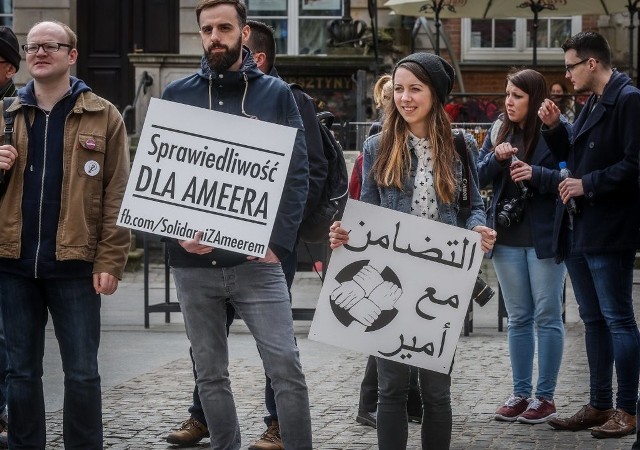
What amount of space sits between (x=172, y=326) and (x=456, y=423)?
193 inches

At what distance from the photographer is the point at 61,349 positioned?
646 cm

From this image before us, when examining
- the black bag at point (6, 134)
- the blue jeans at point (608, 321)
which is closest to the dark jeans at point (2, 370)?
the black bag at point (6, 134)

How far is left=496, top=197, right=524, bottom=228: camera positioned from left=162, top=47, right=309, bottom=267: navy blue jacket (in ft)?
7.42

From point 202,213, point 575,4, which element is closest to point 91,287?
point 202,213

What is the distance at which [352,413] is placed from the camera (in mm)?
8375

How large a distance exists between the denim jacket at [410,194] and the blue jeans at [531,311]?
1.84 meters

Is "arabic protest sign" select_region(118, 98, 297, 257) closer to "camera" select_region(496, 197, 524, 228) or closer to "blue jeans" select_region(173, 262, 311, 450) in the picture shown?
"blue jeans" select_region(173, 262, 311, 450)

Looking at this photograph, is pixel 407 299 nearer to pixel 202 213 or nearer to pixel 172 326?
pixel 202 213

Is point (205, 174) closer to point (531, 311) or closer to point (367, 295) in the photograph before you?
point (367, 295)

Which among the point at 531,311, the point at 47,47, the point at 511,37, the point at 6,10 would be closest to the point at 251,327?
the point at 47,47

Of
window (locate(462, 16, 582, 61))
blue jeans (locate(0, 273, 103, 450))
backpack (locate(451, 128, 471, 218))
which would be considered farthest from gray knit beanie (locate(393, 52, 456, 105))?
window (locate(462, 16, 582, 61))

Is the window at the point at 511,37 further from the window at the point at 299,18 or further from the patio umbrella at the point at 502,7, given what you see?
the patio umbrella at the point at 502,7

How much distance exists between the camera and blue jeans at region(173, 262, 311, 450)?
20.0 ft

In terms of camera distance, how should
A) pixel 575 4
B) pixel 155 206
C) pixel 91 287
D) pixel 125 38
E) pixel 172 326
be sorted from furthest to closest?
1. pixel 125 38
2. pixel 575 4
3. pixel 172 326
4. pixel 91 287
5. pixel 155 206
